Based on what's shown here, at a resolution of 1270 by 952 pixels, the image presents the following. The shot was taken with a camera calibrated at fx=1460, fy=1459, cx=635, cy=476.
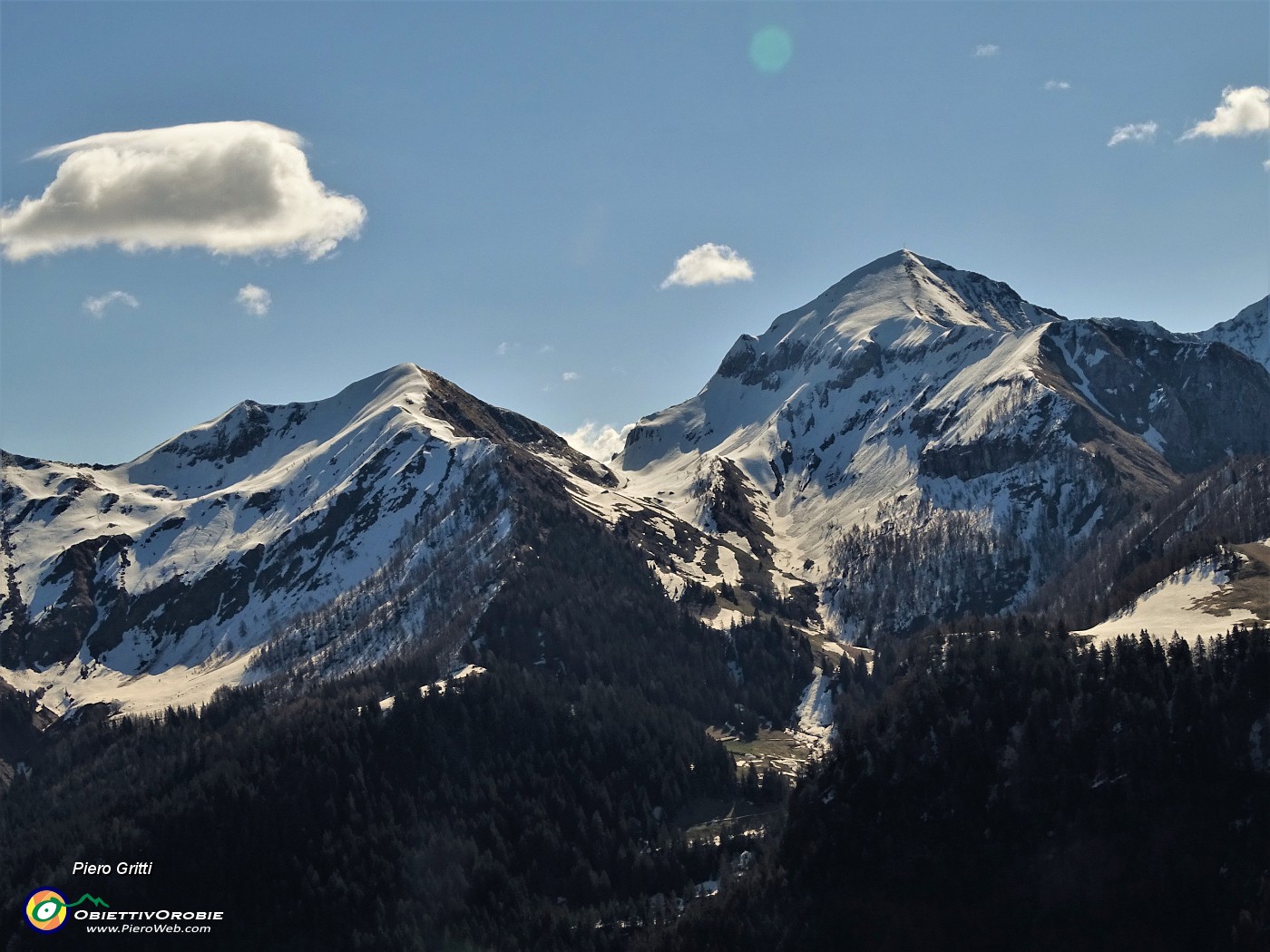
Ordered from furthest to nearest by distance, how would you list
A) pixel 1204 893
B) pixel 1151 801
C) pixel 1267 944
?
1. pixel 1151 801
2. pixel 1204 893
3. pixel 1267 944

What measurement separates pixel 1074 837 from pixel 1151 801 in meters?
11.5

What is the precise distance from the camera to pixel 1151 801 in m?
196

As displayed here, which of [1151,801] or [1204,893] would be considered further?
[1151,801]

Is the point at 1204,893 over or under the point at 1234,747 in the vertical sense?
under

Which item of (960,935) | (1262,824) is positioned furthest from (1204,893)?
(960,935)

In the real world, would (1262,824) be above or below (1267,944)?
above

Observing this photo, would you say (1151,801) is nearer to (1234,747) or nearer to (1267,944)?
(1234,747)

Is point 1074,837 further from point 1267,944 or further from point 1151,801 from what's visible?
point 1267,944

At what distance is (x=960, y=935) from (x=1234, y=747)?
4432cm

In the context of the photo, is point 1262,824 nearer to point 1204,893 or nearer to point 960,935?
point 1204,893

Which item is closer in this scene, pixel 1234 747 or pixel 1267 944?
pixel 1267 944

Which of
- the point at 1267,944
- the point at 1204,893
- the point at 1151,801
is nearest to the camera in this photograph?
the point at 1267,944

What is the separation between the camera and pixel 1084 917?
189375mm

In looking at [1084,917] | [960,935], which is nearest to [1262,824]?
[1084,917]
